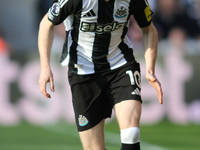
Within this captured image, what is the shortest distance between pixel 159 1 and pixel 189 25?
912 mm

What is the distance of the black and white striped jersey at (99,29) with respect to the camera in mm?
4148

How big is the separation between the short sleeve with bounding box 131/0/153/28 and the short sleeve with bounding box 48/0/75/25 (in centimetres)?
63

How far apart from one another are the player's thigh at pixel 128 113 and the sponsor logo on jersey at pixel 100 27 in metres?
0.75

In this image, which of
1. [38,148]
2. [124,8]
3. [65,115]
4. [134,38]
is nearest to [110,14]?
[124,8]

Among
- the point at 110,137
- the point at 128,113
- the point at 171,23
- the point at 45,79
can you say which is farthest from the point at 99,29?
the point at 171,23

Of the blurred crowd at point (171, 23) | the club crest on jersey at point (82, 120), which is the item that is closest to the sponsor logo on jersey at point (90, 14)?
the club crest on jersey at point (82, 120)

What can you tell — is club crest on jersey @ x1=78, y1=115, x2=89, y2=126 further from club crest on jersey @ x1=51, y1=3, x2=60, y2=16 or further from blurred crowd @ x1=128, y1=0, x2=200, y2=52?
blurred crowd @ x1=128, y1=0, x2=200, y2=52

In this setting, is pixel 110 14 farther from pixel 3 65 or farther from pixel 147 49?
pixel 3 65

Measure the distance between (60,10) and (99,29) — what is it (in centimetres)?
45

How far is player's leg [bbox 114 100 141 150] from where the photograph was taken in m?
4.03

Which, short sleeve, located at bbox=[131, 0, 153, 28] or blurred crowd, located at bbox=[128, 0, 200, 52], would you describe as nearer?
short sleeve, located at bbox=[131, 0, 153, 28]

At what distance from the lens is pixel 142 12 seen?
172 inches

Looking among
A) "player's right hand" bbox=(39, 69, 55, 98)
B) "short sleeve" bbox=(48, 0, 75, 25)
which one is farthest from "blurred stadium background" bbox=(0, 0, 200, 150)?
"short sleeve" bbox=(48, 0, 75, 25)

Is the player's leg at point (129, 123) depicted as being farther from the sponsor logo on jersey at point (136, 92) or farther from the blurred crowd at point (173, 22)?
the blurred crowd at point (173, 22)
